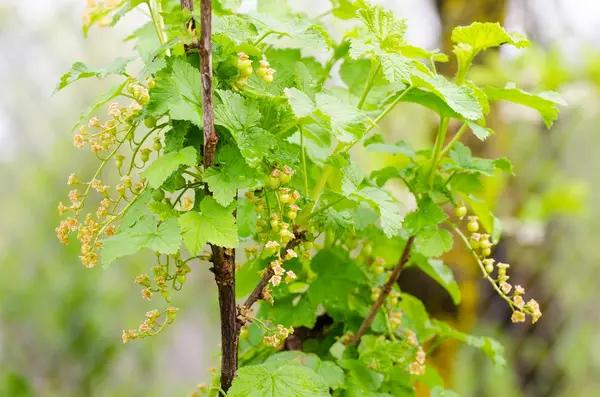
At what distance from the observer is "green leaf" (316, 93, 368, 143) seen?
17.1 inches

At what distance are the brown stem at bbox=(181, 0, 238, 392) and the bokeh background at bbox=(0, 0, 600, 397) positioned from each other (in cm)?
71

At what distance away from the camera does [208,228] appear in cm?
45

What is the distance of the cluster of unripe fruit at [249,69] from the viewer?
18.4 inches

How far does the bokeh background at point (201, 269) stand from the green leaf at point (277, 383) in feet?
2.29

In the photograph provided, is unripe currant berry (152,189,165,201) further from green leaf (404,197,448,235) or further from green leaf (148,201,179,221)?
green leaf (404,197,448,235)

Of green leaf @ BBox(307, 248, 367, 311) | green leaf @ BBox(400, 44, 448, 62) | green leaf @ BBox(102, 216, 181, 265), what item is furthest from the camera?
green leaf @ BBox(307, 248, 367, 311)

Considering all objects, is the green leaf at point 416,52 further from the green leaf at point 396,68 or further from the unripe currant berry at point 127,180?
the unripe currant berry at point 127,180

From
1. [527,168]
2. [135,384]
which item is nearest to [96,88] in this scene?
[135,384]

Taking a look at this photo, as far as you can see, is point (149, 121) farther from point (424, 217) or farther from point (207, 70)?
point (424, 217)

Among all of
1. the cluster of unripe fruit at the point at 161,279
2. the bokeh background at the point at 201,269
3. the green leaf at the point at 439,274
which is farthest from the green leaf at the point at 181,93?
the bokeh background at the point at 201,269

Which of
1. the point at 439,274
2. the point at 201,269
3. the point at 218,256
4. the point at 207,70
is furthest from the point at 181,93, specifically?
the point at 201,269

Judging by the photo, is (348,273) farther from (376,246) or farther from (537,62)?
(537,62)

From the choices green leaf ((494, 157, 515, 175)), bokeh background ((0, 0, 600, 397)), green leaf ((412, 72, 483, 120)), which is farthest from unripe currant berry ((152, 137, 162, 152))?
bokeh background ((0, 0, 600, 397))

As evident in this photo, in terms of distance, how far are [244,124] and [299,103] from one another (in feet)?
0.15
